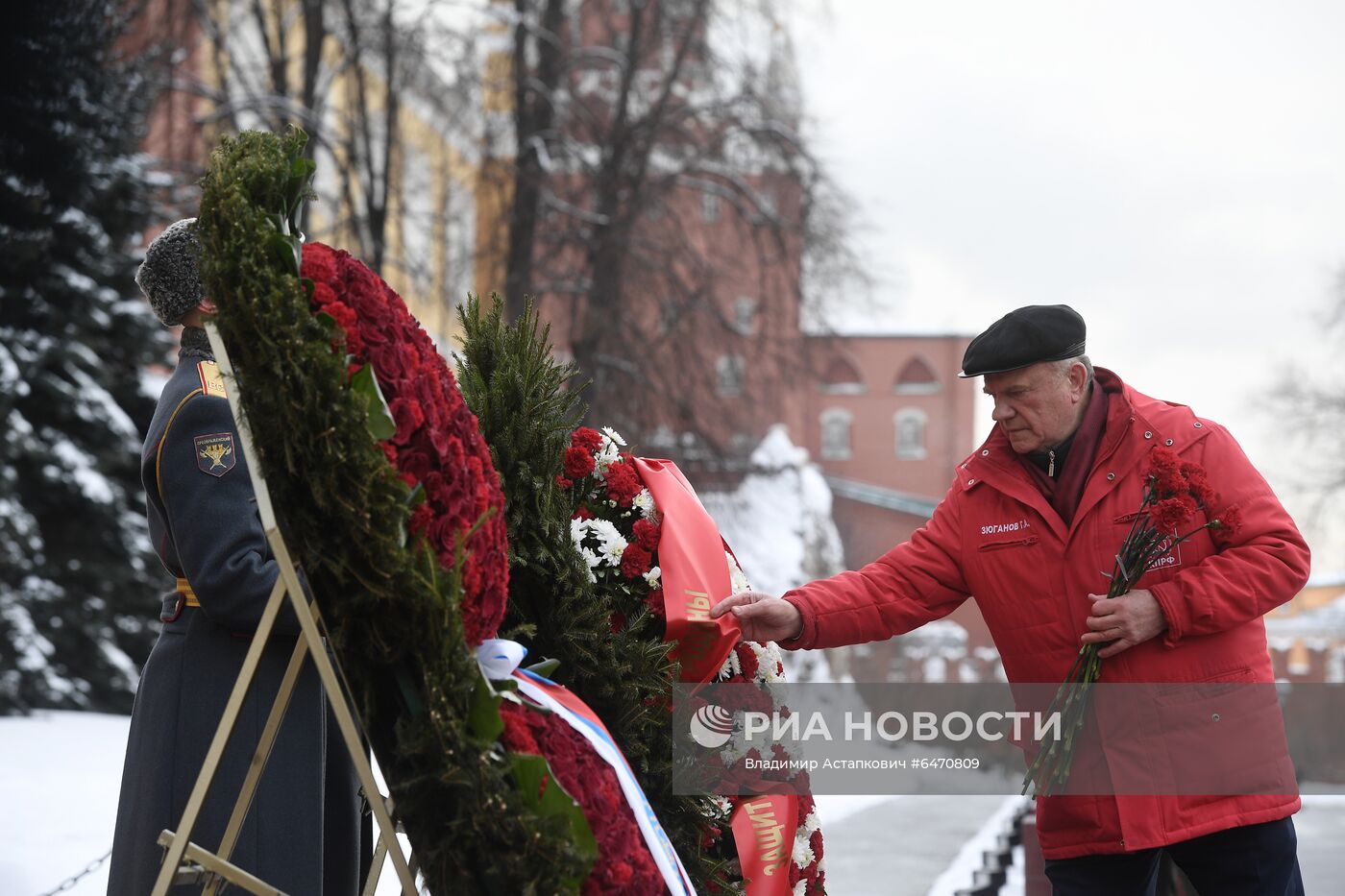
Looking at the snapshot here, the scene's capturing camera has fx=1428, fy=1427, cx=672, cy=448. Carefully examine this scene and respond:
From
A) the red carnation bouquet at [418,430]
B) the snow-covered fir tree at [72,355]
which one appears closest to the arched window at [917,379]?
the snow-covered fir tree at [72,355]

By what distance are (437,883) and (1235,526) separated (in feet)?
6.42

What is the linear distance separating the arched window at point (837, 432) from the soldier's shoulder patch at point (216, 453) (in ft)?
165

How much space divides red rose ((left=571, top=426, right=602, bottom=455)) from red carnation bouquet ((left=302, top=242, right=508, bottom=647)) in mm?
1176

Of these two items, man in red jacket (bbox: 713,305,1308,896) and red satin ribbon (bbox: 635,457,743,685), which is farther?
red satin ribbon (bbox: 635,457,743,685)

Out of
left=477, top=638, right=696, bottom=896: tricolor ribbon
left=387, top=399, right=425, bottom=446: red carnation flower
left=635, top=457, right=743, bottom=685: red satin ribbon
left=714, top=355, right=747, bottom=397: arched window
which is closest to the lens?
left=387, top=399, right=425, bottom=446: red carnation flower

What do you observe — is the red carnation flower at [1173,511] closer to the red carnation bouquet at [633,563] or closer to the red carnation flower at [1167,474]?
the red carnation flower at [1167,474]

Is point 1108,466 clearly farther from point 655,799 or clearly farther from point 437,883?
point 437,883

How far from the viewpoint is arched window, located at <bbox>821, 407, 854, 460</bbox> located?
174 feet

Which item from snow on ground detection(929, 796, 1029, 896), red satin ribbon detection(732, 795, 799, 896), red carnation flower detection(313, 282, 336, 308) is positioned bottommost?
snow on ground detection(929, 796, 1029, 896)

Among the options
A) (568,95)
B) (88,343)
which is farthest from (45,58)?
(568,95)

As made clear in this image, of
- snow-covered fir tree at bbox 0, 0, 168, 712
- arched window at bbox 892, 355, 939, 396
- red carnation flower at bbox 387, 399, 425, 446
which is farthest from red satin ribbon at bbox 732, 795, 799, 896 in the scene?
arched window at bbox 892, 355, 939, 396

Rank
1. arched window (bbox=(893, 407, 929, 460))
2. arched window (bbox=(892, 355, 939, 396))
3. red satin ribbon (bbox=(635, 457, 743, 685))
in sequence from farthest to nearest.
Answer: arched window (bbox=(892, 355, 939, 396)) < arched window (bbox=(893, 407, 929, 460)) < red satin ribbon (bbox=(635, 457, 743, 685))

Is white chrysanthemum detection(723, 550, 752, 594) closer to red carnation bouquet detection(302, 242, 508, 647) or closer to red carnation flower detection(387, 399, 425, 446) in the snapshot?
red carnation bouquet detection(302, 242, 508, 647)

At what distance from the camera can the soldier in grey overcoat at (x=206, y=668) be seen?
2834 millimetres
